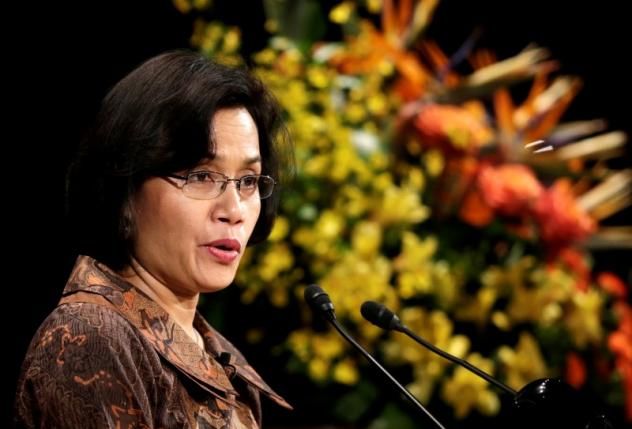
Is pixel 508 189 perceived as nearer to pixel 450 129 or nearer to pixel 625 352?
pixel 450 129

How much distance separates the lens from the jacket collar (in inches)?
52.3

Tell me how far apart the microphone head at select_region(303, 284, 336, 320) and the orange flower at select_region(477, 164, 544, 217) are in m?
1.07

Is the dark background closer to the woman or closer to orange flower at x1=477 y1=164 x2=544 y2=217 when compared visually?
the woman

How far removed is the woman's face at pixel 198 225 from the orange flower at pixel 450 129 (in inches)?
45.5

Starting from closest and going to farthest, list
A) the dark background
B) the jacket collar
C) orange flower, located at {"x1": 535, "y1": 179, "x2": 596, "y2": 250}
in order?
the jacket collar, the dark background, orange flower, located at {"x1": 535, "y1": 179, "x2": 596, "y2": 250}

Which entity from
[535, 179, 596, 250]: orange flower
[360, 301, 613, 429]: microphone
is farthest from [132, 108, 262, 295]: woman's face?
[535, 179, 596, 250]: orange flower

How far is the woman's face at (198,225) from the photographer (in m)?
1.41

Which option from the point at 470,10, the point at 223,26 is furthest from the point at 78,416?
the point at 470,10

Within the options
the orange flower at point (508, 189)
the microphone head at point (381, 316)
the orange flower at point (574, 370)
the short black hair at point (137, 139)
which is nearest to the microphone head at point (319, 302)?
the microphone head at point (381, 316)

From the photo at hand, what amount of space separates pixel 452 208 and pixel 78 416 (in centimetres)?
160

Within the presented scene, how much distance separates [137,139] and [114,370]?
1.09ft

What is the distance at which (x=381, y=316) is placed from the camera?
1.52m

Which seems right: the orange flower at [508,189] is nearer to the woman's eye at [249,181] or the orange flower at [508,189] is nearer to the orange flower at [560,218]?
the orange flower at [560,218]

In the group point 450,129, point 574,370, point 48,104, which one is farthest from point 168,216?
point 574,370
